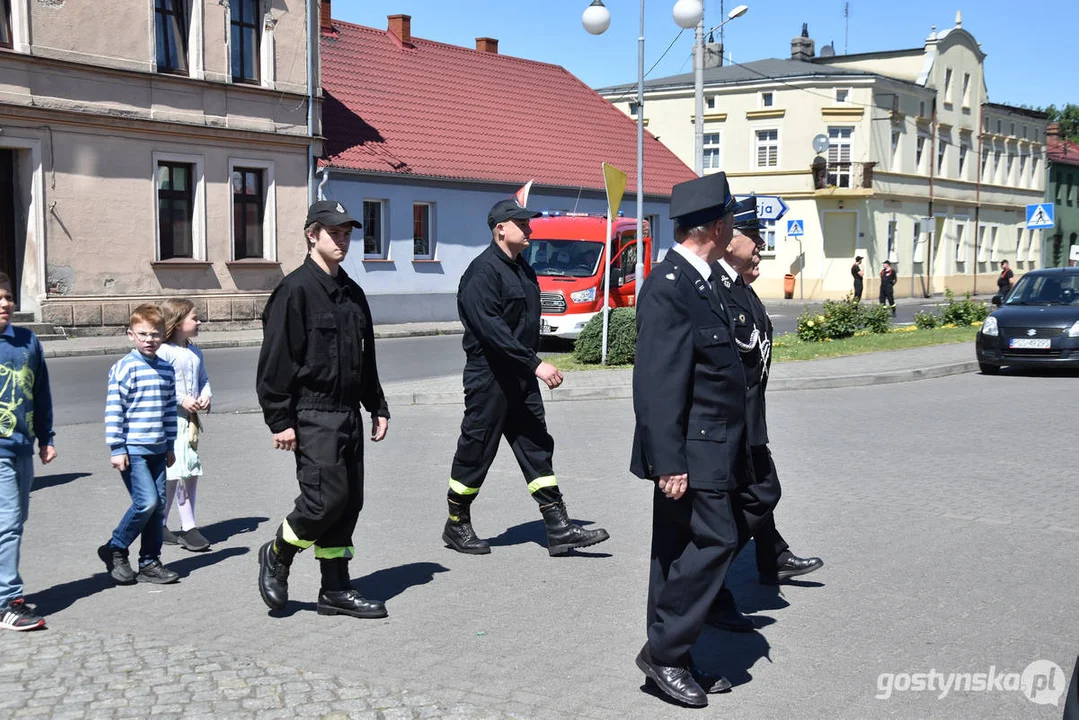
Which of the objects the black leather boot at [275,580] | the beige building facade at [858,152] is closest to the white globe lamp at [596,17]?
the black leather boot at [275,580]

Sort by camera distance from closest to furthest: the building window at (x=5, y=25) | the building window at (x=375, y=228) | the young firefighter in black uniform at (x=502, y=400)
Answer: the young firefighter in black uniform at (x=502, y=400) → the building window at (x=5, y=25) → the building window at (x=375, y=228)

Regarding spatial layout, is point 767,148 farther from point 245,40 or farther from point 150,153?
point 150,153

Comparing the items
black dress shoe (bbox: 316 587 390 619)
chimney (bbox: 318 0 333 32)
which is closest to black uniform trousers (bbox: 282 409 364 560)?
black dress shoe (bbox: 316 587 390 619)

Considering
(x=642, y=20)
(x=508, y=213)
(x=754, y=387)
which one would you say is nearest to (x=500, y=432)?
(x=508, y=213)

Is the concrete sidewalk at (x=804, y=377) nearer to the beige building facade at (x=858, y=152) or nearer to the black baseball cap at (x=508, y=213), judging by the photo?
the black baseball cap at (x=508, y=213)

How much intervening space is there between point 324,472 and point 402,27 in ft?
109

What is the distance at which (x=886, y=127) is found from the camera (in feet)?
174

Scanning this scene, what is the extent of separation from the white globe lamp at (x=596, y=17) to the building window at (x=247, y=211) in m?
10.3

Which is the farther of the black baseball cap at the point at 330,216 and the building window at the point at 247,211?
the building window at the point at 247,211

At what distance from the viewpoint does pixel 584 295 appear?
76.1 feet

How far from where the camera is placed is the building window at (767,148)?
53.2 meters

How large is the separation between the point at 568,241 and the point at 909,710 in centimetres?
2008

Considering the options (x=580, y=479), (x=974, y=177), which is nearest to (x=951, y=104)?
(x=974, y=177)

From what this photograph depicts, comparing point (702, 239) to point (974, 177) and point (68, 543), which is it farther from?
point (974, 177)
